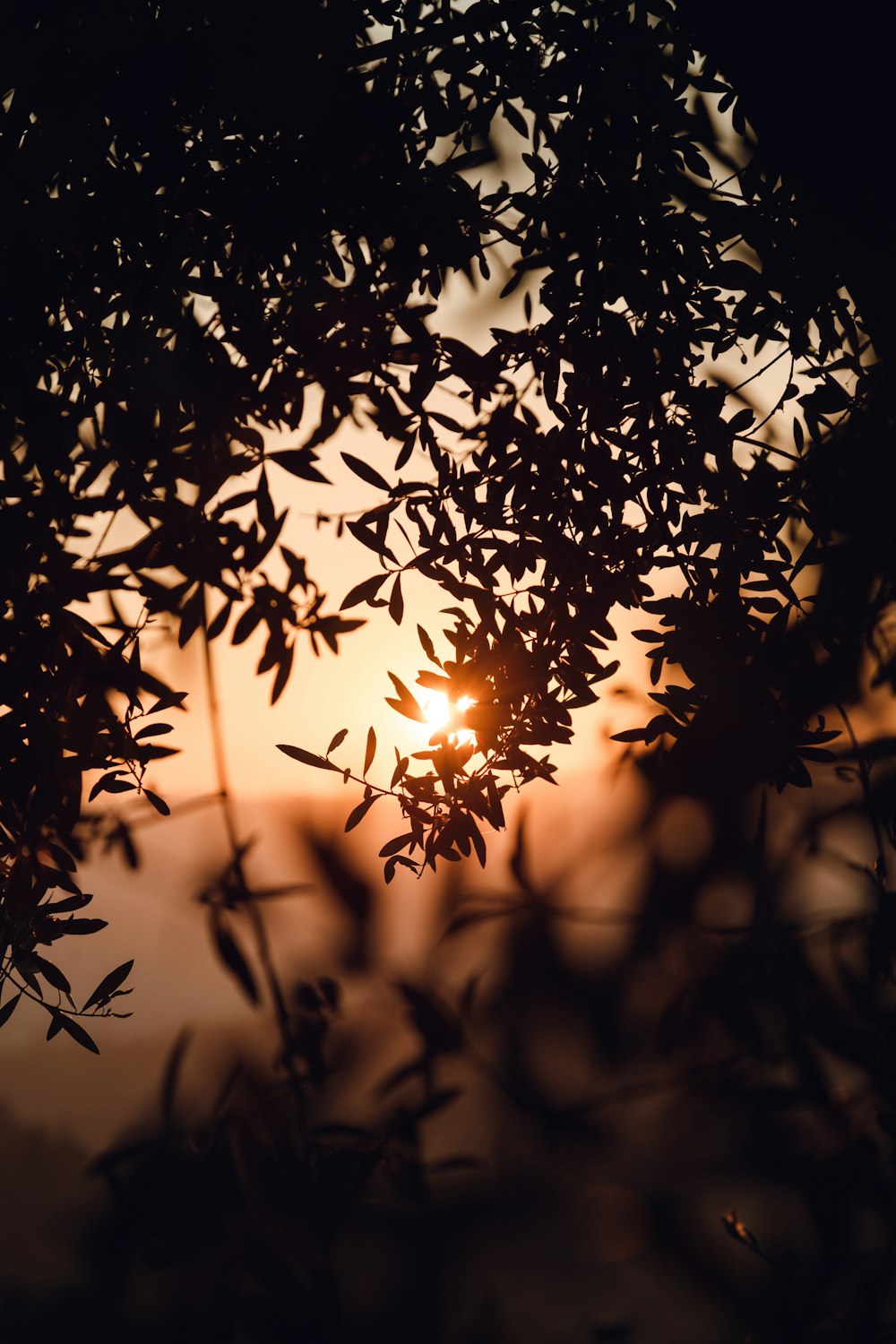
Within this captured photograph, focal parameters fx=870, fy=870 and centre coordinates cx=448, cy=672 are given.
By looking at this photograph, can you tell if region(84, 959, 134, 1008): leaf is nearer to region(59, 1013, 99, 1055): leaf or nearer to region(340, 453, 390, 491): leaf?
region(59, 1013, 99, 1055): leaf

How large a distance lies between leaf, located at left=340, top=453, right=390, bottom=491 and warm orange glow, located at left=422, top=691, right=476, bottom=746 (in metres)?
0.36

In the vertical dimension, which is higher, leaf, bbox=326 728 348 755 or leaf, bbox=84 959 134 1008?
leaf, bbox=326 728 348 755

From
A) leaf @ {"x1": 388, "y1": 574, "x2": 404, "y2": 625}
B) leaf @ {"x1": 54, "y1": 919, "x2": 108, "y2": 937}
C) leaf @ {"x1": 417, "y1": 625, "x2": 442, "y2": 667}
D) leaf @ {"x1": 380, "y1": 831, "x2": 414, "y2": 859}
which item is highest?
leaf @ {"x1": 388, "y1": 574, "x2": 404, "y2": 625}

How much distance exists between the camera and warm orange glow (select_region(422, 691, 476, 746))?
1.48 m

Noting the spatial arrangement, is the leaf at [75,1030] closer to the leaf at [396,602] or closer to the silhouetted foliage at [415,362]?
the silhouetted foliage at [415,362]

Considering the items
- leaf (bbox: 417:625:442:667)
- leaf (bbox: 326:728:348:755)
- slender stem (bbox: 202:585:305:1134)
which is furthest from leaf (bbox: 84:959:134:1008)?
leaf (bbox: 417:625:442:667)

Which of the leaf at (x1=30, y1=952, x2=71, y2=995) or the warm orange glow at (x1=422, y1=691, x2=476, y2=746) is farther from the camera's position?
the warm orange glow at (x1=422, y1=691, x2=476, y2=746)

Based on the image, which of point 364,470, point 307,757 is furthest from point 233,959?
point 364,470

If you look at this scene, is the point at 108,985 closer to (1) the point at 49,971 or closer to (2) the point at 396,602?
(1) the point at 49,971

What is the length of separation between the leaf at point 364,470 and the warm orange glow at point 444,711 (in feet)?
1.19

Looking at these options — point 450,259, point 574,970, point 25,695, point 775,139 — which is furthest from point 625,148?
point 574,970

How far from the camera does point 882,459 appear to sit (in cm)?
157

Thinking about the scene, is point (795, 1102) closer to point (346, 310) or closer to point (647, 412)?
point (647, 412)

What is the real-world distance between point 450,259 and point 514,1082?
188 cm
